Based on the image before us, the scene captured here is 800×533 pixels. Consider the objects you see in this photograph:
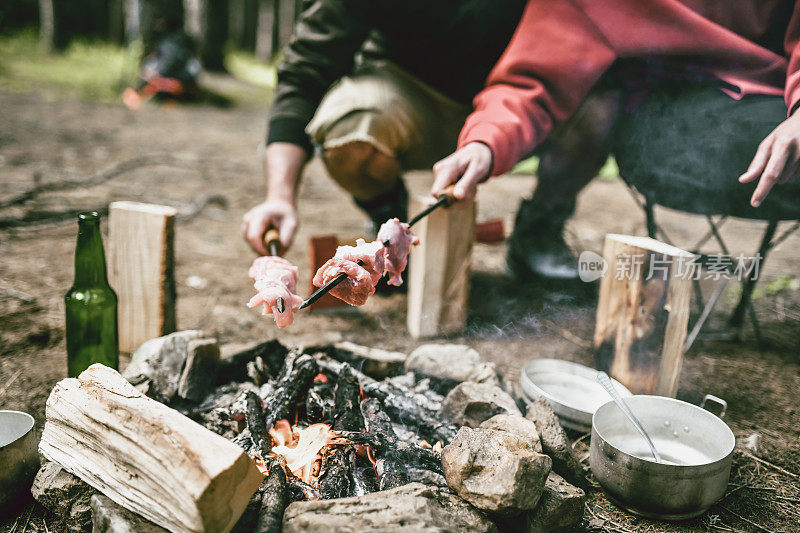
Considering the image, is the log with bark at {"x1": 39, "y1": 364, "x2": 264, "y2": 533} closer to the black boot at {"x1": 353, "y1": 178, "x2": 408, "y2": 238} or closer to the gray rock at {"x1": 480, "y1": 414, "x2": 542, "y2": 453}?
the gray rock at {"x1": 480, "y1": 414, "x2": 542, "y2": 453}

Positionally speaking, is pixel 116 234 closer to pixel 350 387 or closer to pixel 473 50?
pixel 350 387

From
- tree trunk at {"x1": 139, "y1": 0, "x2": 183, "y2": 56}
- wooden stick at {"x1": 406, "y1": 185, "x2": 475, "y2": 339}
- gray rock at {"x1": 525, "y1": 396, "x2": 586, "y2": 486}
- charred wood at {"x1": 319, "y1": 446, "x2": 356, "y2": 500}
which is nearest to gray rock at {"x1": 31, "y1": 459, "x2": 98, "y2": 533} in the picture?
charred wood at {"x1": 319, "y1": 446, "x2": 356, "y2": 500}

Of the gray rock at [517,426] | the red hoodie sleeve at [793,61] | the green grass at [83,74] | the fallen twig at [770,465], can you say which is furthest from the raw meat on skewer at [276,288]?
the green grass at [83,74]

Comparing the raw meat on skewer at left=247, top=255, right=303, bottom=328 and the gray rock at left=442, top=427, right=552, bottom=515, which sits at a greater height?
the raw meat on skewer at left=247, top=255, right=303, bottom=328

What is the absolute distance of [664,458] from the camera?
81.8 inches

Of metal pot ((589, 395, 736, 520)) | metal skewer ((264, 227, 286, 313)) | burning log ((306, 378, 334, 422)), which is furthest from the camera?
metal skewer ((264, 227, 286, 313))

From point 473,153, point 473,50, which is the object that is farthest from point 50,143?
point 473,153

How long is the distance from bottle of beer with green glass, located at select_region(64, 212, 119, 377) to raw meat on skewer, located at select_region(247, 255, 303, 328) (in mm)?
691

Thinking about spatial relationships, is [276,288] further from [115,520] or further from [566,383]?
[566,383]

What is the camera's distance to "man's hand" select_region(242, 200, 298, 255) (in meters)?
2.66

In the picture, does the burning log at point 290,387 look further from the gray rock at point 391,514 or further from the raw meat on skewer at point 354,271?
the gray rock at point 391,514

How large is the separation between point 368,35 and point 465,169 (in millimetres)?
1386

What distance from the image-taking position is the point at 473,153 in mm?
2488

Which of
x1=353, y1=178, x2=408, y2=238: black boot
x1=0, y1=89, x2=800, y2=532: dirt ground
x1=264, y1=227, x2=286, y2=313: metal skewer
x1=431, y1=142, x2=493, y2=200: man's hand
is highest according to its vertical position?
x1=431, y1=142, x2=493, y2=200: man's hand
